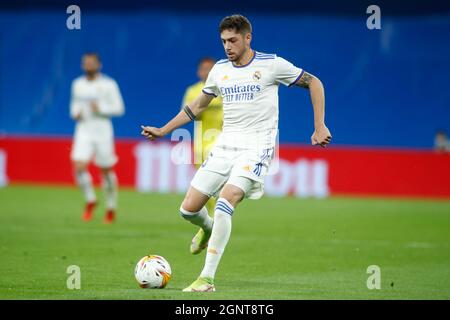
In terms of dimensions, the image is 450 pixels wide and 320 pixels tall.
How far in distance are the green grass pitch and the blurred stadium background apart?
194 cm

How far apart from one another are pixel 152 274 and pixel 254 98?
1957mm

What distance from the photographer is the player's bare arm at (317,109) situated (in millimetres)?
9953

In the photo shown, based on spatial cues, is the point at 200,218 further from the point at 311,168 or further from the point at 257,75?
the point at 311,168

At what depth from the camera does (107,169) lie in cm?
1895

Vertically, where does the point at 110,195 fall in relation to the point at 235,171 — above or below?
above

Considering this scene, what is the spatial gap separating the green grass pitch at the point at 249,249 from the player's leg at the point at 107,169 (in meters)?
0.34

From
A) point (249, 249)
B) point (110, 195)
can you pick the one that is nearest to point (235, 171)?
point (249, 249)

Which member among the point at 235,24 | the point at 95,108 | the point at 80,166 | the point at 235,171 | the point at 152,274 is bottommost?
the point at 152,274

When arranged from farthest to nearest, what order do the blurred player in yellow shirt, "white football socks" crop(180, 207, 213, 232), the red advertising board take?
the red advertising board
the blurred player in yellow shirt
"white football socks" crop(180, 207, 213, 232)

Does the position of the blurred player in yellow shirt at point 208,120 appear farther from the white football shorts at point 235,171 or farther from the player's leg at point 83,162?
the white football shorts at point 235,171

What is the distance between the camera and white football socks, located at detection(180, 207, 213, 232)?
422 inches

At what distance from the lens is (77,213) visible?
65.6 feet
